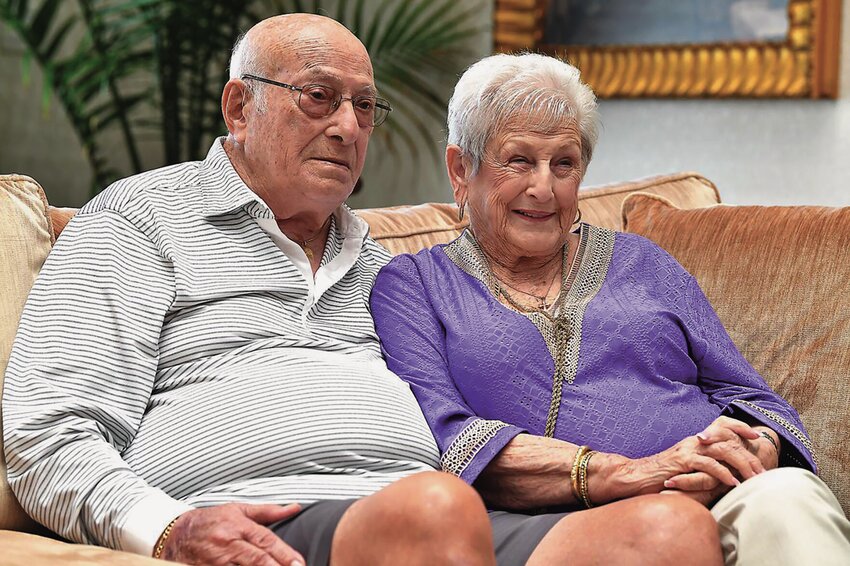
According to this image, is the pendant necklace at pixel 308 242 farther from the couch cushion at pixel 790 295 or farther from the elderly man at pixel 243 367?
the couch cushion at pixel 790 295

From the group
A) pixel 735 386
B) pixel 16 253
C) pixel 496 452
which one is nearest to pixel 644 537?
pixel 496 452

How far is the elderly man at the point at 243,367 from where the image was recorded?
1392mm

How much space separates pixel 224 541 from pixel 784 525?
72cm

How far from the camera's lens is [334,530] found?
1.38 m

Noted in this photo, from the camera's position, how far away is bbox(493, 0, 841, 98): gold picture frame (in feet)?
10.3

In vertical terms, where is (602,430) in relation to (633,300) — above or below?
below

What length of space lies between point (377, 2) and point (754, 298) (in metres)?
2.49

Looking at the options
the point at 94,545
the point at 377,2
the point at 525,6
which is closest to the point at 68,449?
the point at 94,545

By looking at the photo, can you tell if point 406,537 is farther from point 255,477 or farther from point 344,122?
point 344,122

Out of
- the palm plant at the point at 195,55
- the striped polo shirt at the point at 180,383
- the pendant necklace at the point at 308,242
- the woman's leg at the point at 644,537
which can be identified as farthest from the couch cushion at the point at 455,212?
the palm plant at the point at 195,55

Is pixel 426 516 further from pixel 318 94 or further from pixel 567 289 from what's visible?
pixel 318 94

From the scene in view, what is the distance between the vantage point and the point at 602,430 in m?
1.72

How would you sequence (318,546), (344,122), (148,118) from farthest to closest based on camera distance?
(148,118) < (344,122) < (318,546)

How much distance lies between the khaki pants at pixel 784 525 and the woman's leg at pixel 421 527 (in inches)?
15.0
